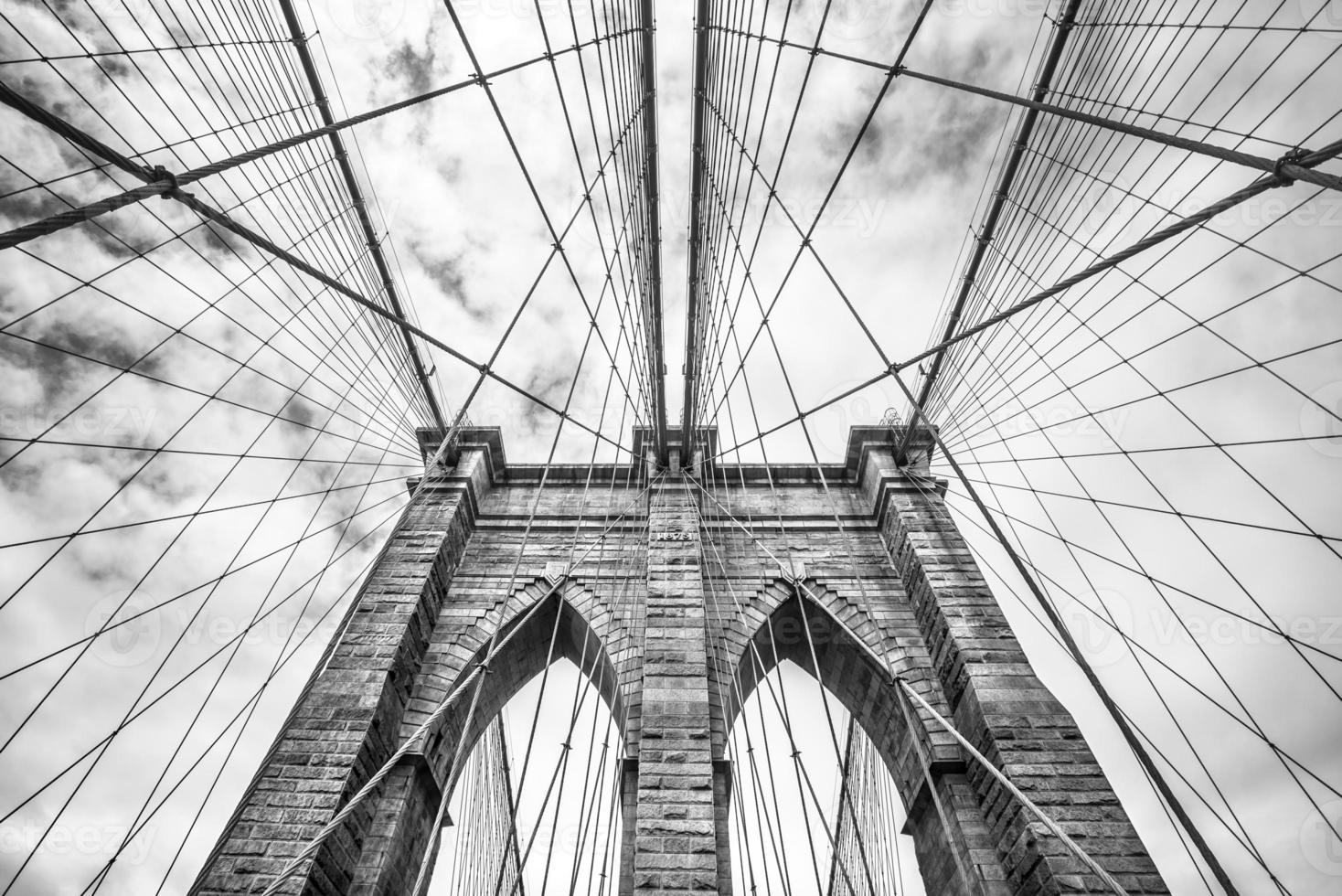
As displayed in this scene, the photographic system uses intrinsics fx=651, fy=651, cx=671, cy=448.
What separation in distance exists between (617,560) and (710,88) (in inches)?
241

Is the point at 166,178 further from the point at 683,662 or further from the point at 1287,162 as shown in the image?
the point at 683,662

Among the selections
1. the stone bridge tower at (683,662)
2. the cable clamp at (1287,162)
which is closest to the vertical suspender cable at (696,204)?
the stone bridge tower at (683,662)

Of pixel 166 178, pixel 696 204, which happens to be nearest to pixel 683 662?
pixel 696 204

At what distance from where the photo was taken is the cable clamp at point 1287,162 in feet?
8.63

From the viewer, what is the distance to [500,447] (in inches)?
401

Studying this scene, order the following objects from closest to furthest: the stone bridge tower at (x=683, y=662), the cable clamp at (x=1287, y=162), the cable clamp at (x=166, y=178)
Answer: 1. the cable clamp at (x=1287, y=162)
2. the cable clamp at (x=166, y=178)
3. the stone bridge tower at (x=683, y=662)

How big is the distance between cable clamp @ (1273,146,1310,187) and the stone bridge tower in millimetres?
3551

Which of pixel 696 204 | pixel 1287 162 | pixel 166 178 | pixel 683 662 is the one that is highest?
pixel 696 204

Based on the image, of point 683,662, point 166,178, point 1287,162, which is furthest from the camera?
point 683,662

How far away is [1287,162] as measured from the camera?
2656mm

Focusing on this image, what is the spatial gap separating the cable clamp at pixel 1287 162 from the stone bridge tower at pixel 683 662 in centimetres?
355

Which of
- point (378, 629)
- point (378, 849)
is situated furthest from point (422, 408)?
point (378, 849)

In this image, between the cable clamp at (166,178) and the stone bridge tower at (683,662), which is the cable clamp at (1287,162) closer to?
the stone bridge tower at (683,662)

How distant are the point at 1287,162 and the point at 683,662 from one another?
6.20m
